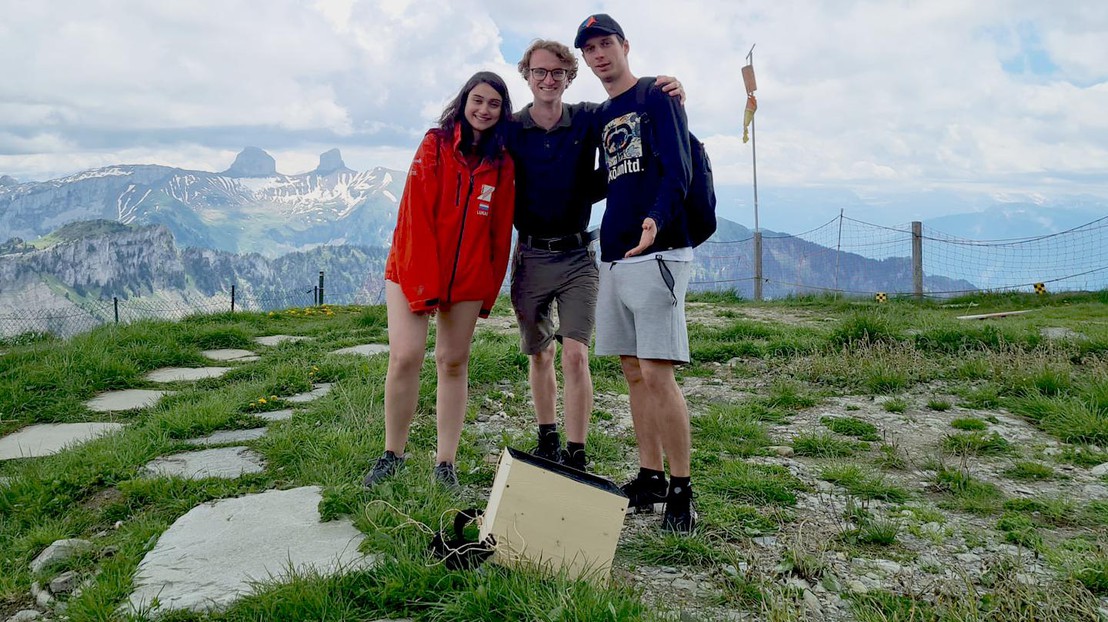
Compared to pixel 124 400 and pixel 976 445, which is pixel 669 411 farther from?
pixel 124 400

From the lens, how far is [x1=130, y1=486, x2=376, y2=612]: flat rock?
268 cm

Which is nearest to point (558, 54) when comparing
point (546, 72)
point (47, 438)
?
point (546, 72)

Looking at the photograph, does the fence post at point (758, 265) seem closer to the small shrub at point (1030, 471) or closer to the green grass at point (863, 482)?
the small shrub at point (1030, 471)

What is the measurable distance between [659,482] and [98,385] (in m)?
5.09

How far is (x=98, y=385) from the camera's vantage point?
20.5ft

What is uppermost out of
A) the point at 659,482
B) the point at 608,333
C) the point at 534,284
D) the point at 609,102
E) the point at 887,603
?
the point at 609,102

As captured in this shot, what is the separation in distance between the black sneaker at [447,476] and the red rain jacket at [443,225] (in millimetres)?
791

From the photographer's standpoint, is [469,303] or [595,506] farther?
[469,303]

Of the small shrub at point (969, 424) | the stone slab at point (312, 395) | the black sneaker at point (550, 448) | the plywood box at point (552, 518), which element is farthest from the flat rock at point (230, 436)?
the small shrub at point (969, 424)

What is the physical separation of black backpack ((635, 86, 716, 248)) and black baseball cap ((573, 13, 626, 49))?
27 cm

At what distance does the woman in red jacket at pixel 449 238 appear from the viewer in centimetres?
342

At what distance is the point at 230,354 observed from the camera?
7992 mm

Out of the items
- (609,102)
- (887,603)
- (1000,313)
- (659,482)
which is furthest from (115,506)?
(1000,313)

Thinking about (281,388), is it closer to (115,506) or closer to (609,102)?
(115,506)
